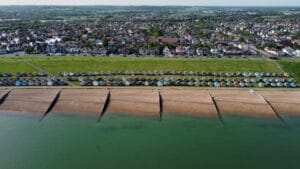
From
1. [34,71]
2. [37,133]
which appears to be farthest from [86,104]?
[34,71]

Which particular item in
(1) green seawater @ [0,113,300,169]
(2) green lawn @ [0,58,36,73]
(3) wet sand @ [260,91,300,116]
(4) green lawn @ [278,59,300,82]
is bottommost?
(1) green seawater @ [0,113,300,169]

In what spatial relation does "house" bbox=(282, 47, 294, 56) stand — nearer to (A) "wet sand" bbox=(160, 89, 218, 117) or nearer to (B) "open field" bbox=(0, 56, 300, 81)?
(B) "open field" bbox=(0, 56, 300, 81)

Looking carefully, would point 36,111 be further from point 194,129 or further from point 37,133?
point 194,129

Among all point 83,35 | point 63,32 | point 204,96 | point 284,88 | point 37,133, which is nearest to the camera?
point 37,133

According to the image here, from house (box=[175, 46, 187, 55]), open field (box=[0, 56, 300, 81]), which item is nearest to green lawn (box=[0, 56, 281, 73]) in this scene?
open field (box=[0, 56, 300, 81])

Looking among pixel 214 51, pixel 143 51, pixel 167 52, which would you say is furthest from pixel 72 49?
pixel 214 51

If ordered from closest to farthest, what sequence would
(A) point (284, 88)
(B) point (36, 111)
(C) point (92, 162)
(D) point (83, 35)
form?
(C) point (92, 162) → (B) point (36, 111) → (A) point (284, 88) → (D) point (83, 35)
